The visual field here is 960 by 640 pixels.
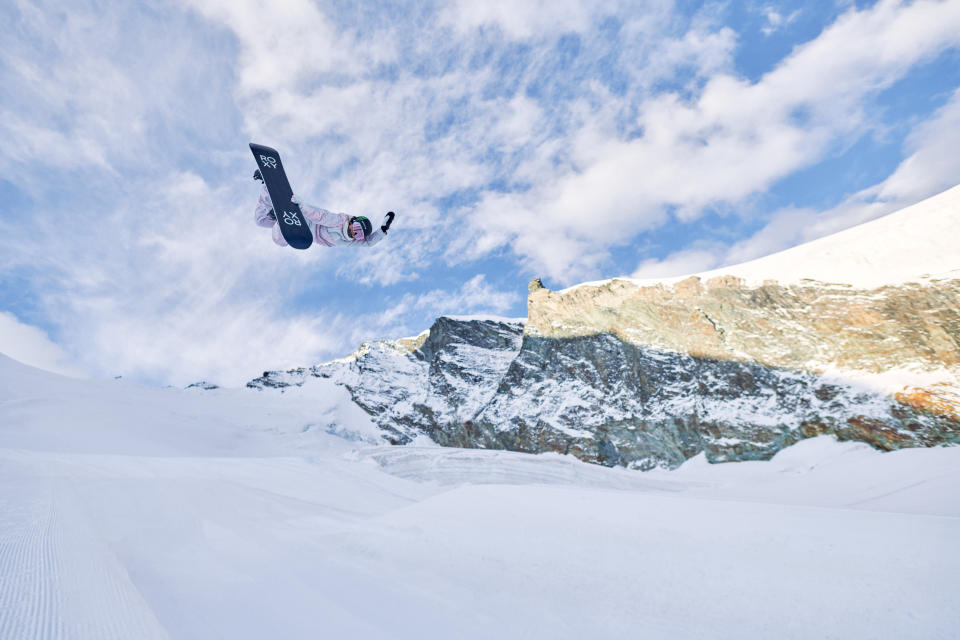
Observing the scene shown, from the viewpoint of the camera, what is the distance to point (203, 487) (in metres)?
4.62

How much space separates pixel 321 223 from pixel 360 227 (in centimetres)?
72

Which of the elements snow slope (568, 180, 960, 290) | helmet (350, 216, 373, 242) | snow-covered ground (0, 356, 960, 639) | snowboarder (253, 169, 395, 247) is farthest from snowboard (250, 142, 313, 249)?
snow slope (568, 180, 960, 290)

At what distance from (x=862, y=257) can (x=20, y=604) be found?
4208 cm

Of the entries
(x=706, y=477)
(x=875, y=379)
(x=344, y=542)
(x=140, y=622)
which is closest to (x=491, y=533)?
(x=344, y=542)

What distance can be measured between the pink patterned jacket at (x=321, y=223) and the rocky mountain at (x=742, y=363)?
2865 cm

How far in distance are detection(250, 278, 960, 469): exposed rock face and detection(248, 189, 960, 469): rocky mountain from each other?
0.09 meters

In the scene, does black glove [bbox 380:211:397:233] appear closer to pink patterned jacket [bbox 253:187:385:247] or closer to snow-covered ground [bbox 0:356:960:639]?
pink patterned jacket [bbox 253:187:385:247]

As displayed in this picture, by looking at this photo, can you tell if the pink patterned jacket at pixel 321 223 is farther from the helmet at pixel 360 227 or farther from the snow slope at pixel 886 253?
the snow slope at pixel 886 253

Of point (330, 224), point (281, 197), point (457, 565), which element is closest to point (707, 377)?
point (330, 224)

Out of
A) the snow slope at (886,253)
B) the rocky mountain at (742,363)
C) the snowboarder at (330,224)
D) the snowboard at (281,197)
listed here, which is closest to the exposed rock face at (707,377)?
the rocky mountain at (742,363)

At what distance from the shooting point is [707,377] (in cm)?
3397

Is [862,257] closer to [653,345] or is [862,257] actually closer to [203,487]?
[653,345]

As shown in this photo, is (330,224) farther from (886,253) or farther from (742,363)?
(886,253)

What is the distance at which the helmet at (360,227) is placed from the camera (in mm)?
7727
